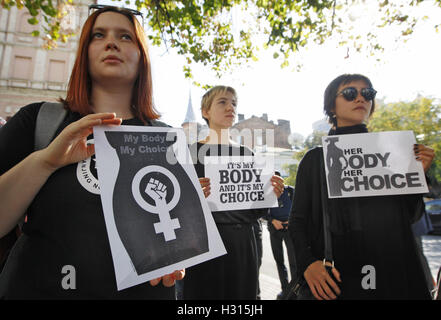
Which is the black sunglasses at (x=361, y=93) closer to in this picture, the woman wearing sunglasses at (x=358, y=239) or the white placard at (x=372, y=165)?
the woman wearing sunglasses at (x=358, y=239)

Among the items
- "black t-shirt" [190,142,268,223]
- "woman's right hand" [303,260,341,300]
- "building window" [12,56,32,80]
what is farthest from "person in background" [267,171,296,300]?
"building window" [12,56,32,80]

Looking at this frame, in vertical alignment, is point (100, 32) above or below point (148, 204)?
above

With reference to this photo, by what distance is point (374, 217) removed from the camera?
5.39ft

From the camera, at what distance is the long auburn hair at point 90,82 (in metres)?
1.19

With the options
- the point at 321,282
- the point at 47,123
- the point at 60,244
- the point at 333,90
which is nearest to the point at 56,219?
the point at 60,244

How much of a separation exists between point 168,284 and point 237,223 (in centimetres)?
119

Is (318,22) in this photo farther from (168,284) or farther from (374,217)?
(168,284)

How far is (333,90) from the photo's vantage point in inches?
80.2

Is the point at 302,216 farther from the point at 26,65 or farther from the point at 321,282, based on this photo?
the point at 26,65

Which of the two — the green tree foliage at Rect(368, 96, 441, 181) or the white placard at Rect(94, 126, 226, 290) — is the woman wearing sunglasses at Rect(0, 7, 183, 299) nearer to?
the white placard at Rect(94, 126, 226, 290)

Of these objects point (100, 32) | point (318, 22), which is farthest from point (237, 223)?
point (318, 22)

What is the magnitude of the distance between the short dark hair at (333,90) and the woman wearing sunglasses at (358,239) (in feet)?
0.34

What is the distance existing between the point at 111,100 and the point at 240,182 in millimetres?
1249

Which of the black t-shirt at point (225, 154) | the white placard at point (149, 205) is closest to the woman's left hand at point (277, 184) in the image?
the black t-shirt at point (225, 154)
